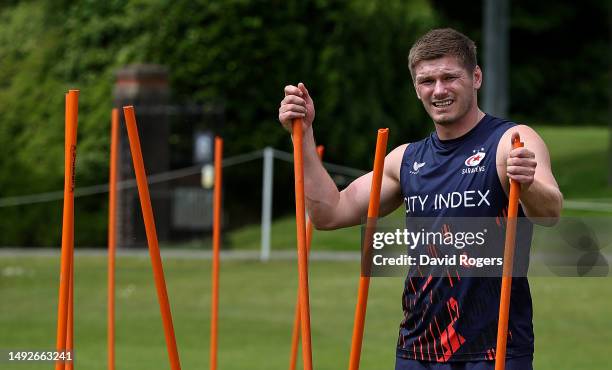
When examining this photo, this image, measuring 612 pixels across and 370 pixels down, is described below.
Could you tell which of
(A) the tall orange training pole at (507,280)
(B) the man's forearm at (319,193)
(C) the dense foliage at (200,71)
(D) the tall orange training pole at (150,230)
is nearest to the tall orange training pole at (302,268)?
(D) the tall orange training pole at (150,230)

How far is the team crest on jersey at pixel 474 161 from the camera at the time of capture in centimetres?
489

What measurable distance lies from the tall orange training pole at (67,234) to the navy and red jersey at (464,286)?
3.96 feet

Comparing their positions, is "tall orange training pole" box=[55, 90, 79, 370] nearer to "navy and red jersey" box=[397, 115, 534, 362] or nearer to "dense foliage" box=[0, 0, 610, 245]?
"navy and red jersey" box=[397, 115, 534, 362]

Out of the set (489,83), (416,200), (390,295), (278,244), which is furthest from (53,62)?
(416,200)

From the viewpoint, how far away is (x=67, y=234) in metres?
4.61

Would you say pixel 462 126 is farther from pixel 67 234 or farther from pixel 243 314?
pixel 243 314

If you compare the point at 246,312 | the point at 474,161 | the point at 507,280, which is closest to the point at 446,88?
the point at 474,161

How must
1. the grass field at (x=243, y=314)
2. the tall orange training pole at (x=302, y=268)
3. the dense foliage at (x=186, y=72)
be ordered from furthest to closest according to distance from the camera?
the dense foliage at (x=186, y=72) < the grass field at (x=243, y=314) < the tall orange training pole at (x=302, y=268)

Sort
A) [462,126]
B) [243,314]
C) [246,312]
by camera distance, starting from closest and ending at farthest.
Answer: [462,126]
[243,314]
[246,312]

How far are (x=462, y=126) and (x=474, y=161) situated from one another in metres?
0.16

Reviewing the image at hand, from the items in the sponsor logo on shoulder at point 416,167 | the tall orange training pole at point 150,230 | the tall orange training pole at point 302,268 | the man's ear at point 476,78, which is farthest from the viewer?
the sponsor logo on shoulder at point 416,167

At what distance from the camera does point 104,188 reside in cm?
2059

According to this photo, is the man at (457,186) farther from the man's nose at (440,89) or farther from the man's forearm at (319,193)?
the man's forearm at (319,193)

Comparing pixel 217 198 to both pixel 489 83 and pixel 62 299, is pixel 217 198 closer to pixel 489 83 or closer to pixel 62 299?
pixel 62 299
